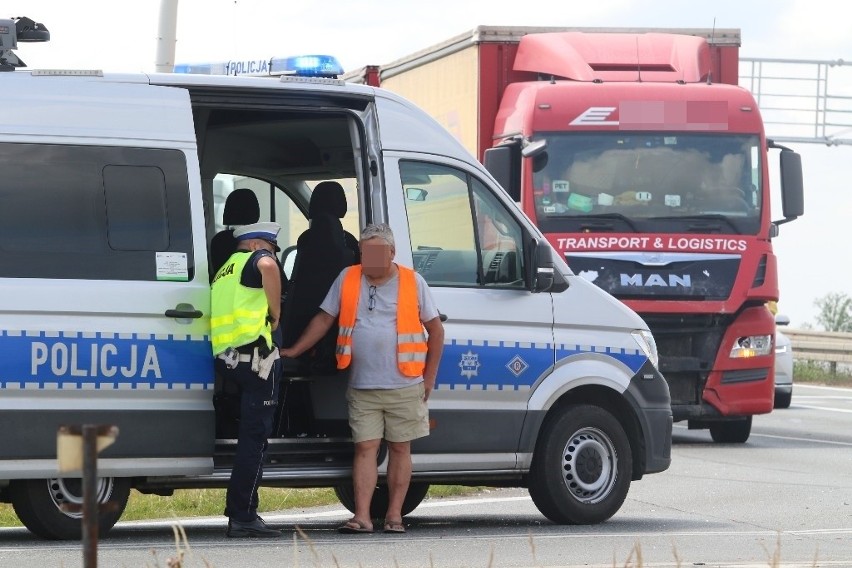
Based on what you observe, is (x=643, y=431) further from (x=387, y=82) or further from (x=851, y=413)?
(x=851, y=413)

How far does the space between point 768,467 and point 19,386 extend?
25.7ft

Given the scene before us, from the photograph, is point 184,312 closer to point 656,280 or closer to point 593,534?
point 593,534

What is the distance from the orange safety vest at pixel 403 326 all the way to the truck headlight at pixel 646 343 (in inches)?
59.0

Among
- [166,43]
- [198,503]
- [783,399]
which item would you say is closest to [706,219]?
[166,43]

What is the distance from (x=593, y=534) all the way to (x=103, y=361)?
2800 millimetres

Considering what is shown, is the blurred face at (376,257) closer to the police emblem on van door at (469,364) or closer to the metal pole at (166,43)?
the police emblem on van door at (469,364)

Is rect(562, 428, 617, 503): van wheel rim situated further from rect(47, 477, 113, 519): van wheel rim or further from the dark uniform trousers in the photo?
rect(47, 477, 113, 519): van wheel rim

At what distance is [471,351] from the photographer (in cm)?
922

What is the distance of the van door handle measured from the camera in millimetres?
8351

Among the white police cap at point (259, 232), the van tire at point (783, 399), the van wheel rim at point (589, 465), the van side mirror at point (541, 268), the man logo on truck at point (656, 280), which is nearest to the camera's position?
A: the white police cap at point (259, 232)

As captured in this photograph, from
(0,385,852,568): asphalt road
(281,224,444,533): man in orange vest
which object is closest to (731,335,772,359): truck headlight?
(0,385,852,568): asphalt road

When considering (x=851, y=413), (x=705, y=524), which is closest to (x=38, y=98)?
(x=705, y=524)

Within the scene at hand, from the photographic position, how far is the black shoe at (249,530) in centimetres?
870

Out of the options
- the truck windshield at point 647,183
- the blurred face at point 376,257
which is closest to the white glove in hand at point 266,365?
the blurred face at point 376,257
